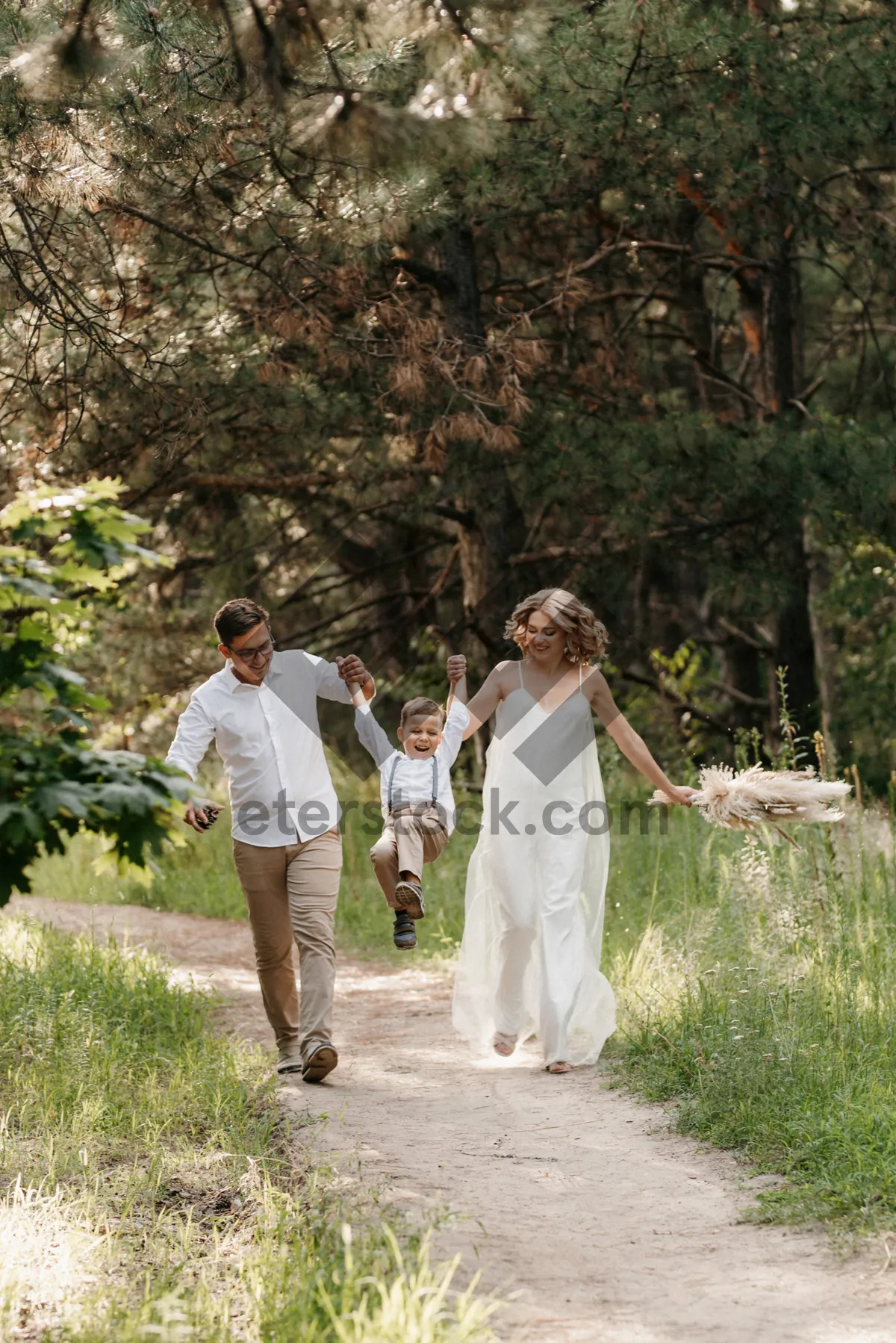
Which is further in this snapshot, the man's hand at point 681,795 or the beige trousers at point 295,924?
the man's hand at point 681,795

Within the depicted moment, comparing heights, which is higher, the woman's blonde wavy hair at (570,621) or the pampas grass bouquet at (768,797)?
the woman's blonde wavy hair at (570,621)

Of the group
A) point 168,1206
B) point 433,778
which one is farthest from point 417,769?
→ point 168,1206

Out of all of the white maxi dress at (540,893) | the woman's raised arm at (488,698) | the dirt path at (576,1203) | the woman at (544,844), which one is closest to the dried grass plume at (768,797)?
the woman at (544,844)

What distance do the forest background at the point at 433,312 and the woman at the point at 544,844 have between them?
153cm

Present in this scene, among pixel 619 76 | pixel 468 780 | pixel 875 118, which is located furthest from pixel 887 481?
pixel 468 780

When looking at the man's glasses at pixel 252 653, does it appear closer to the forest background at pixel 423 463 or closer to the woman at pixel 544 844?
the woman at pixel 544 844

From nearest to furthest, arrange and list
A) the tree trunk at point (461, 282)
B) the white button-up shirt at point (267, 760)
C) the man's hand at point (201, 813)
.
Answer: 1. the man's hand at point (201, 813)
2. the white button-up shirt at point (267, 760)
3. the tree trunk at point (461, 282)

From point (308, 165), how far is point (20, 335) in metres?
2.17

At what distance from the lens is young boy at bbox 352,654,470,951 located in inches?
253

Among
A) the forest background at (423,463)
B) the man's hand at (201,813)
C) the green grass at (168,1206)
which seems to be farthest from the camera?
the forest background at (423,463)

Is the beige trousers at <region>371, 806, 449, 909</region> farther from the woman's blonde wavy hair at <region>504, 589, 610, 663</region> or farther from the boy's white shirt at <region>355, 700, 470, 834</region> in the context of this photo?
the woman's blonde wavy hair at <region>504, 589, 610, 663</region>

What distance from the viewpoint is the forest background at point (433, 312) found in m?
7.42

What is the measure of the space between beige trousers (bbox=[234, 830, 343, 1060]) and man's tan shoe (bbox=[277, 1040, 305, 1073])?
3 centimetres

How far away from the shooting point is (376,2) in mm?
7203
